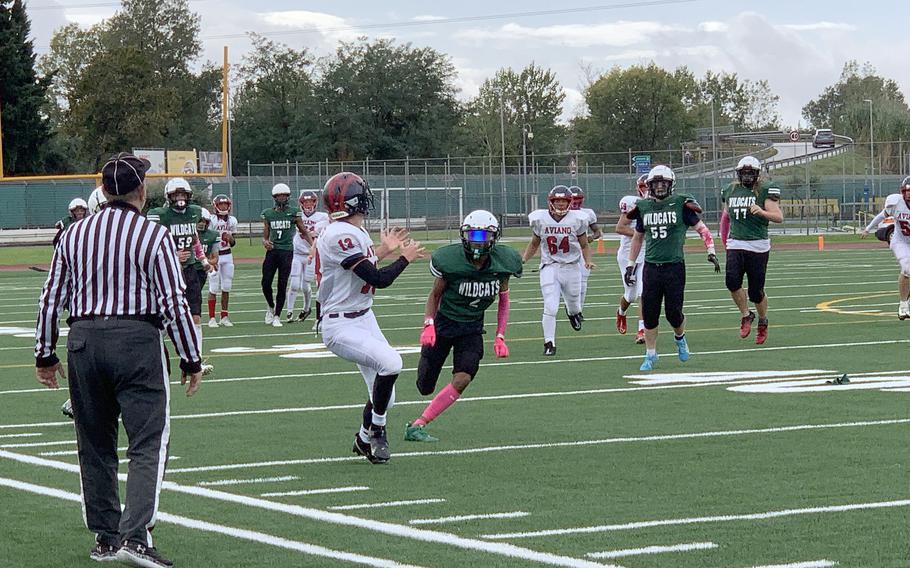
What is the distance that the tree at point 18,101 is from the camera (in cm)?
6656

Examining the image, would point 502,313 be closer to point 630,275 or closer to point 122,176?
point 122,176

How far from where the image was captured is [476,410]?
11.5m

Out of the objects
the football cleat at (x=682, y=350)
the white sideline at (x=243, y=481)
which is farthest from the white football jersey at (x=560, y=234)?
the white sideline at (x=243, y=481)

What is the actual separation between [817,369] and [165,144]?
83.6m

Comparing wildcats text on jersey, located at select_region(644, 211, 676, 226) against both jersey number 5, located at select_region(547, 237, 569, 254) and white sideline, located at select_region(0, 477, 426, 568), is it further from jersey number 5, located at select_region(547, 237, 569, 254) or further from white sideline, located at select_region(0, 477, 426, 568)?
white sideline, located at select_region(0, 477, 426, 568)

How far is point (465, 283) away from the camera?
32.9ft

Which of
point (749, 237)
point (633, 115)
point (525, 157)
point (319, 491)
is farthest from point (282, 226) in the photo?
point (633, 115)

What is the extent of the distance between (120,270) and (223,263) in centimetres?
1535

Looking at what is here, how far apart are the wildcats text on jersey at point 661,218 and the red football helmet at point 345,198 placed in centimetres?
579

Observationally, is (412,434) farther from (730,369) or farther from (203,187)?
(203,187)

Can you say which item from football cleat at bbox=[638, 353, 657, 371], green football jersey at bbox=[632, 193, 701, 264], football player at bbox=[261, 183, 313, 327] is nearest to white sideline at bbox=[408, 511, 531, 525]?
football cleat at bbox=[638, 353, 657, 371]

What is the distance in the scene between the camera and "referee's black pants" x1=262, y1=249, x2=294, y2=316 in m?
20.9

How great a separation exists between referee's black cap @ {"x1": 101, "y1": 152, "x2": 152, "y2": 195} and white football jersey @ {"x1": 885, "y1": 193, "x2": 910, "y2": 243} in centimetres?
1394

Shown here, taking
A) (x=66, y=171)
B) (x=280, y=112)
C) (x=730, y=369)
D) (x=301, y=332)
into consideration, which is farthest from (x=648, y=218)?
(x=280, y=112)
